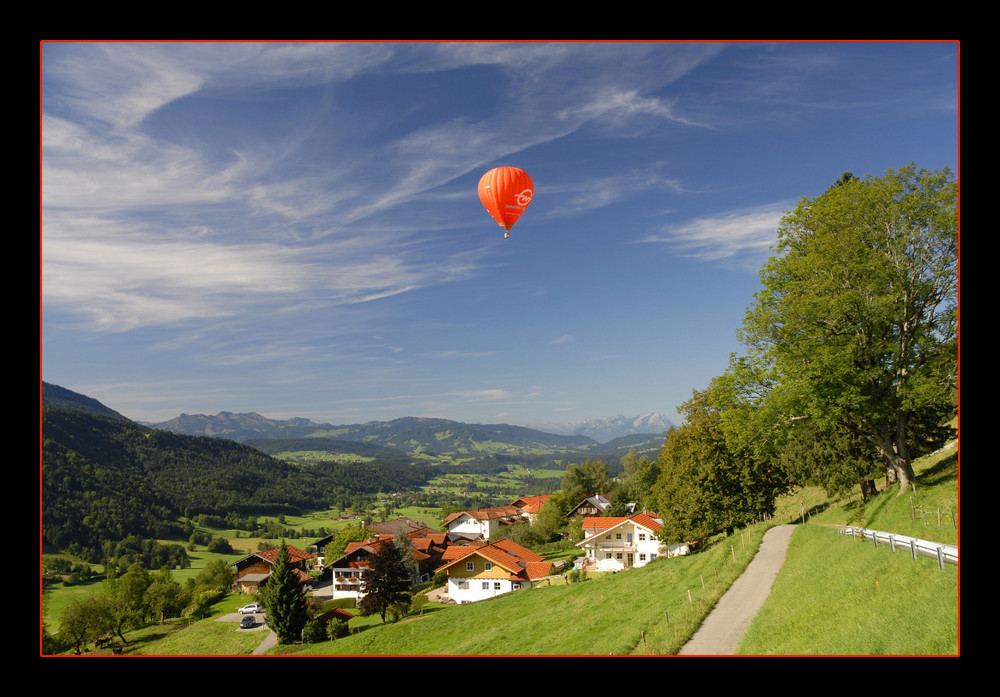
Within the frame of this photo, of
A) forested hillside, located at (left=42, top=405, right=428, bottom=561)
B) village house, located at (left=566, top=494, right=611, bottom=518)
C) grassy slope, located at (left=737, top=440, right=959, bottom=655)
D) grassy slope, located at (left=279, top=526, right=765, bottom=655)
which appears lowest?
forested hillside, located at (left=42, top=405, right=428, bottom=561)

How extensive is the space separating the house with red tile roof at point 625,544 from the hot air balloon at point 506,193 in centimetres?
4281

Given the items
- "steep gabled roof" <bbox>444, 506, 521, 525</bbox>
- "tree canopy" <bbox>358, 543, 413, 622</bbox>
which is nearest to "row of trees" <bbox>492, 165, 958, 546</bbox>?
→ "tree canopy" <bbox>358, 543, 413, 622</bbox>

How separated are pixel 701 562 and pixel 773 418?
371 inches

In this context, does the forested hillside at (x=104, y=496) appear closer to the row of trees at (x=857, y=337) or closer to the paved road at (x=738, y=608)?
the paved road at (x=738, y=608)

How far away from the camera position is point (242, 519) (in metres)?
168

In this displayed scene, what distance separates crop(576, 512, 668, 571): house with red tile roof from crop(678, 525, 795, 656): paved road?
3276 cm

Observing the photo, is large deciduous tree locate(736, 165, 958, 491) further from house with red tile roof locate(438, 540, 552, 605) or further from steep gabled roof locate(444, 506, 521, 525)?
steep gabled roof locate(444, 506, 521, 525)

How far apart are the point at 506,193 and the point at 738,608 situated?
1751 cm

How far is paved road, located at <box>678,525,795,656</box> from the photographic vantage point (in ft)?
42.7

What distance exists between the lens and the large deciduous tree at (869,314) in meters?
16.3

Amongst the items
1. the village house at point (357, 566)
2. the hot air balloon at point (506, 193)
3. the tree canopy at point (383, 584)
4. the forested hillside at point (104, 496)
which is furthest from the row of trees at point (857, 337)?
the forested hillside at point (104, 496)

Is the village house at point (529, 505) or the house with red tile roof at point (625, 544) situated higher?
the house with red tile roof at point (625, 544)

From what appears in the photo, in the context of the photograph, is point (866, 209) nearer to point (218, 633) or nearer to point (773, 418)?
point (773, 418)
